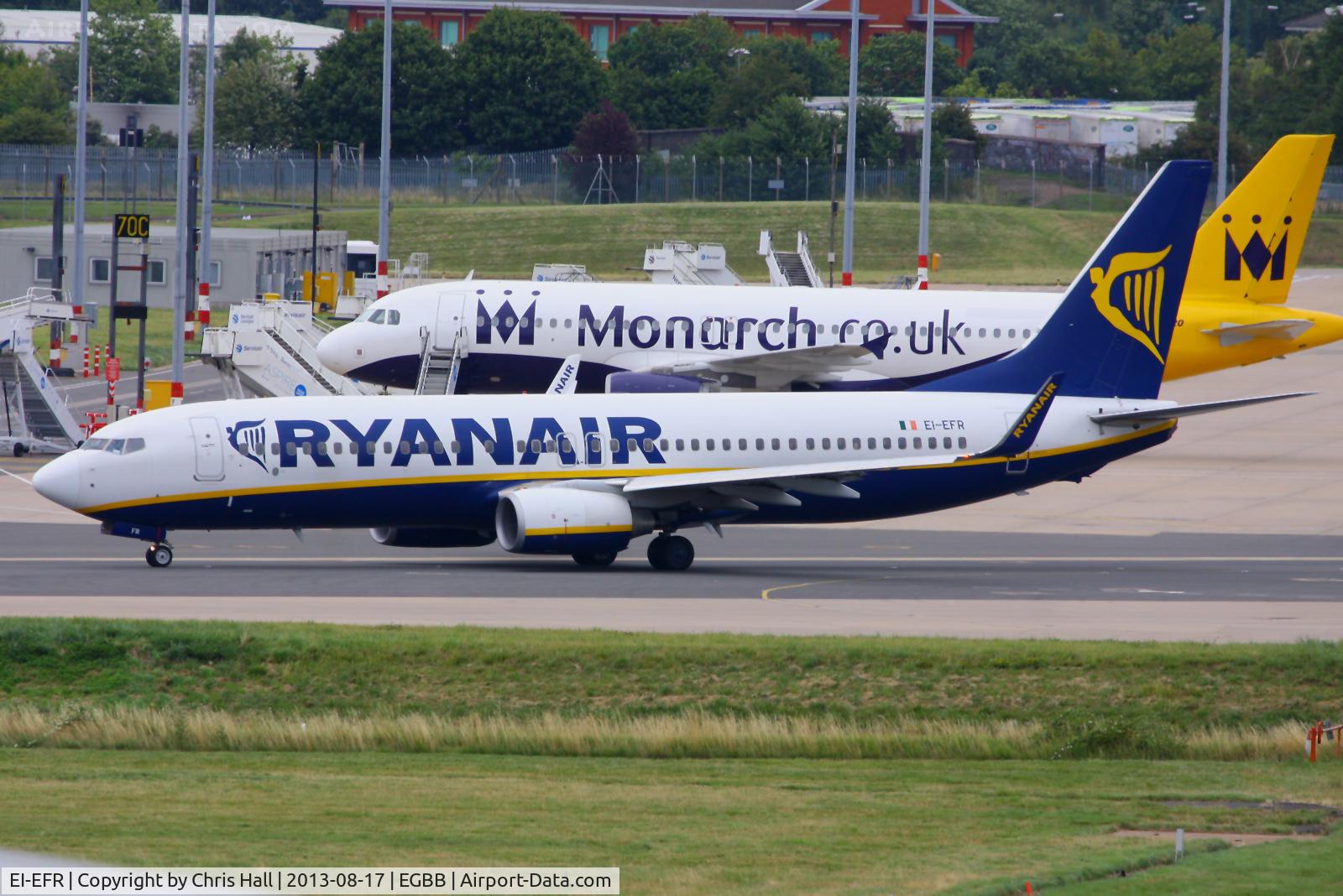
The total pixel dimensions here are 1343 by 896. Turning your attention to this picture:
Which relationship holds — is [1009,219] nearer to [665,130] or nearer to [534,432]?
[665,130]

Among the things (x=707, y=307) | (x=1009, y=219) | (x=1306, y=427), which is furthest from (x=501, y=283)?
(x=1009, y=219)

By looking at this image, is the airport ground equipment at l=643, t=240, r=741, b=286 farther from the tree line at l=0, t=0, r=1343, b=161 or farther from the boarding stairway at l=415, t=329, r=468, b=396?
the tree line at l=0, t=0, r=1343, b=161

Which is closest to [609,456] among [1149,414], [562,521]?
[562,521]

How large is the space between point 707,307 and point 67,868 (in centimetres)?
4607

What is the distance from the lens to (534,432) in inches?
1489

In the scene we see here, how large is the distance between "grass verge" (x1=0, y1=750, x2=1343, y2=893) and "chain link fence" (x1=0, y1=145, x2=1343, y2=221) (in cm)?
10057

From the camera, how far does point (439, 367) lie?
54.3 metres

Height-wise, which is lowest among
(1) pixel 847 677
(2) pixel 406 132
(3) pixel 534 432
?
(1) pixel 847 677

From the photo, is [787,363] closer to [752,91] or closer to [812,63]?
[752,91]

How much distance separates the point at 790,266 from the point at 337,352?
36.3m

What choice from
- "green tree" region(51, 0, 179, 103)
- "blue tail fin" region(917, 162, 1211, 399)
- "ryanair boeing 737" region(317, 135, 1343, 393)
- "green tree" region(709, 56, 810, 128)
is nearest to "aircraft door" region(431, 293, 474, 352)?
"ryanair boeing 737" region(317, 135, 1343, 393)

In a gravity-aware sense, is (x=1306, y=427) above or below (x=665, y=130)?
below

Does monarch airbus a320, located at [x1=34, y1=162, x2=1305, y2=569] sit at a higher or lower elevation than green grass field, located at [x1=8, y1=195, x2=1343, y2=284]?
lower

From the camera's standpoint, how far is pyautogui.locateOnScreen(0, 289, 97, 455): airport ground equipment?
177 ft
